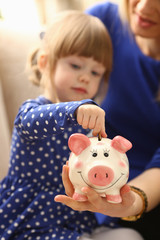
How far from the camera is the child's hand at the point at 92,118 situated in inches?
14.9

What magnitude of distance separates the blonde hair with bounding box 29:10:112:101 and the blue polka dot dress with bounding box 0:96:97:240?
0.36 ft

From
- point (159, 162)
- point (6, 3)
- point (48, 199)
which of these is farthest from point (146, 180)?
point (6, 3)

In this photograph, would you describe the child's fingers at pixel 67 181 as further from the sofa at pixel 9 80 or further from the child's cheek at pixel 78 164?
the sofa at pixel 9 80

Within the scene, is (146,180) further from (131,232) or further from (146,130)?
(146,130)

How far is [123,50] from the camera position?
85cm

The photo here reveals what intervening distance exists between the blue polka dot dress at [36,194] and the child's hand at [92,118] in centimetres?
14

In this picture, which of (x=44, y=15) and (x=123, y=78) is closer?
(x=123, y=78)

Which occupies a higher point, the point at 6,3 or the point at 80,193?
the point at 6,3

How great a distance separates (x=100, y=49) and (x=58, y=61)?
0.37 ft

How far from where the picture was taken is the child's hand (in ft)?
1.24

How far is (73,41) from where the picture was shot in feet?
1.86

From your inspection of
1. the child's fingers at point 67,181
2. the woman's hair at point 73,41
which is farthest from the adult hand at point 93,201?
the woman's hair at point 73,41

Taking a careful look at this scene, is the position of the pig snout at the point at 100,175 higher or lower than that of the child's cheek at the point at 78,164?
lower

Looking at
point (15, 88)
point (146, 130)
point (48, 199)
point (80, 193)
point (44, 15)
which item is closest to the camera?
point (80, 193)
